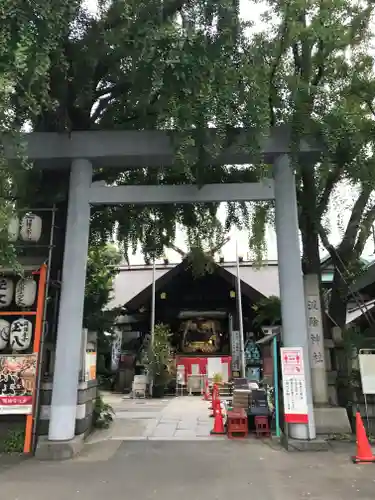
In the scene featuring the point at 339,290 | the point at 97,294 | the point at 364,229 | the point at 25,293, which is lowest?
the point at 25,293

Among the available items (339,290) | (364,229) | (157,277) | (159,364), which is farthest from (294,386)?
(157,277)

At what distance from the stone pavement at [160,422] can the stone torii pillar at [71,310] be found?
1.51m

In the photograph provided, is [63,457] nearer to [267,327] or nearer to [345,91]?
[345,91]

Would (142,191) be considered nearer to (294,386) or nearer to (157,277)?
(294,386)

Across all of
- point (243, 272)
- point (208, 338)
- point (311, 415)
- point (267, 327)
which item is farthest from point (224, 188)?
point (243, 272)

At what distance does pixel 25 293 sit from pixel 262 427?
5.35 metres

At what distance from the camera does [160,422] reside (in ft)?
34.6

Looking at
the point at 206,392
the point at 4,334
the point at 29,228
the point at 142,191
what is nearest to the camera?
the point at 4,334

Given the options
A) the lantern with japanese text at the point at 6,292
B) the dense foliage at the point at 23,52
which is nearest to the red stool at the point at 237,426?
the lantern with japanese text at the point at 6,292

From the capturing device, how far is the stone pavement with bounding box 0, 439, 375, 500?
197 inches

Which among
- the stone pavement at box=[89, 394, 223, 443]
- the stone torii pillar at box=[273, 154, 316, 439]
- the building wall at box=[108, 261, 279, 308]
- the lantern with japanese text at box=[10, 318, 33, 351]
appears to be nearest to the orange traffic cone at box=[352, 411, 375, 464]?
the stone torii pillar at box=[273, 154, 316, 439]

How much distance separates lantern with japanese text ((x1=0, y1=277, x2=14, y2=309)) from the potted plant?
9.96 metres

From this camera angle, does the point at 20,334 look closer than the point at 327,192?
Yes

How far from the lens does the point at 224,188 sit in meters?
8.31
